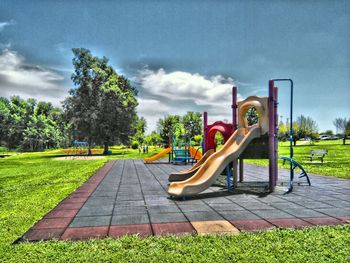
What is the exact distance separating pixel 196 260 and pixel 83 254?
1.44 meters

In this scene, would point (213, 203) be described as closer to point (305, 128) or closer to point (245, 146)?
point (245, 146)

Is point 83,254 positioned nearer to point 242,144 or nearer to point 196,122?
point 242,144

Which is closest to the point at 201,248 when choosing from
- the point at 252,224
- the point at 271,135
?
the point at 252,224

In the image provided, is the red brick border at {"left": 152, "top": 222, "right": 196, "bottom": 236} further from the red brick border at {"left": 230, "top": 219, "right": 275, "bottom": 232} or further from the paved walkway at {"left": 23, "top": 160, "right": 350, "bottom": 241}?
the red brick border at {"left": 230, "top": 219, "right": 275, "bottom": 232}

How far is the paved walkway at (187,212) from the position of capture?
15.9ft

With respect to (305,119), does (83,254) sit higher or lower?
lower

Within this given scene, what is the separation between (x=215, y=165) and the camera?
810 centimetres

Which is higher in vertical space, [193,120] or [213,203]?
[193,120]

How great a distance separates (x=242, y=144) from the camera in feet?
27.8

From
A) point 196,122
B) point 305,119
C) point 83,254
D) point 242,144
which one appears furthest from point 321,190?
point 305,119

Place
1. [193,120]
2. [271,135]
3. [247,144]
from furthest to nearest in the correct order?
1. [193,120]
2. [247,144]
3. [271,135]

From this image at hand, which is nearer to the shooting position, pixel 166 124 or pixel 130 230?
pixel 130 230

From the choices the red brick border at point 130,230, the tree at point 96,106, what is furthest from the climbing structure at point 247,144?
the tree at point 96,106

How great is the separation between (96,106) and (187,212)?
3439 cm
